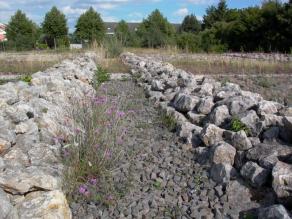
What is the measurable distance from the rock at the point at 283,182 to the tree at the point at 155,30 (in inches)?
1183

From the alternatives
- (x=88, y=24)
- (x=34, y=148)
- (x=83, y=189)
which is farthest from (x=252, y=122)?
(x=88, y=24)

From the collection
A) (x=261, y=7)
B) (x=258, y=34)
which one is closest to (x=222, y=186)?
(x=258, y=34)

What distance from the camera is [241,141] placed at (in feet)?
14.7

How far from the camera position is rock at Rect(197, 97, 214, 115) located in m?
6.07

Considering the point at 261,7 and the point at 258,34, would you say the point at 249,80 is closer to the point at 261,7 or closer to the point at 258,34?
the point at 258,34

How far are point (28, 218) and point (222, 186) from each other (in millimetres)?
1748

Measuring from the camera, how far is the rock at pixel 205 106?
6074mm

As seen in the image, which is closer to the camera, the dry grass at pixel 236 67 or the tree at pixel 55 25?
the dry grass at pixel 236 67

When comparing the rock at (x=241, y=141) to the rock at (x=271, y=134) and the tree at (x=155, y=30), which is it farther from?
the tree at (x=155, y=30)

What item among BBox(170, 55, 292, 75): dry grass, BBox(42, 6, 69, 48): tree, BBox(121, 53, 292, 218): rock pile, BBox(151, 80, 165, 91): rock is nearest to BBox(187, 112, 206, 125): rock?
BBox(121, 53, 292, 218): rock pile

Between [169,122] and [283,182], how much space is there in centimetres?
280

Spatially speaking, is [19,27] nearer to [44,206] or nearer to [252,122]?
[252,122]

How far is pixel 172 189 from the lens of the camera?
4059 millimetres

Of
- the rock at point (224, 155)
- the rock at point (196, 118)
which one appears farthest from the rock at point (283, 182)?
the rock at point (196, 118)
